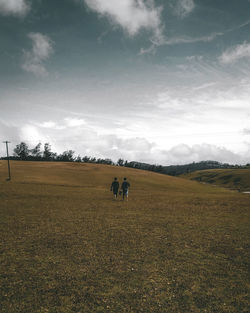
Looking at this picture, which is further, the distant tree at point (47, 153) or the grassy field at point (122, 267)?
the distant tree at point (47, 153)

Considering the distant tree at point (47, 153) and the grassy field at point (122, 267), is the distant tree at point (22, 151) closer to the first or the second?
the distant tree at point (47, 153)

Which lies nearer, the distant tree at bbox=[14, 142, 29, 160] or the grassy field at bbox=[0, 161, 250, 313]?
the grassy field at bbox=[0, 161, 250, 313]

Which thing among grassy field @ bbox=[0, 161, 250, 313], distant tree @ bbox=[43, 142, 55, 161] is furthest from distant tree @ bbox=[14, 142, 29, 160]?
grassy field @ bbox=[0, 161, 250, 313]

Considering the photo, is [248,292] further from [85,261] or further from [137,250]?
[85,261]

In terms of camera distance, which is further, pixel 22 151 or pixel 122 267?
pixel 22 151

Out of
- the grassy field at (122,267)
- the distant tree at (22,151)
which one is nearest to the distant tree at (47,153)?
the distant tree at (22,151)

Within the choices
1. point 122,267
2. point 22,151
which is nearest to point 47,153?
point 22,151

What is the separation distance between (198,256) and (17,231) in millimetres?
11331

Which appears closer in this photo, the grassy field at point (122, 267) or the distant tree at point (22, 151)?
the grassy field at point (122, 267)

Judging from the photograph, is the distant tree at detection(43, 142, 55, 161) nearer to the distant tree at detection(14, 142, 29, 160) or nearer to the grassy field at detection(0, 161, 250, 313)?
the distant tree at detection(14, 142, 29, 160)

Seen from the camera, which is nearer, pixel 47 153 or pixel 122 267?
pixel 122 267

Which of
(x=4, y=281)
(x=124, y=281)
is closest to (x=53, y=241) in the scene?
(x=4, y=281)

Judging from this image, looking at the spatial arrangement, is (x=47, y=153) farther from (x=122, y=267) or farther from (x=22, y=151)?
(x=122, y=267)

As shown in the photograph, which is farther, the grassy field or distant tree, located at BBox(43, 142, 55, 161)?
distant tree, located at BBox(43, 142, 55, 161)
